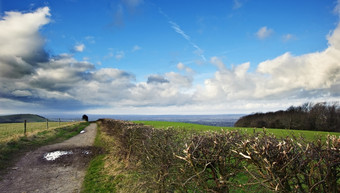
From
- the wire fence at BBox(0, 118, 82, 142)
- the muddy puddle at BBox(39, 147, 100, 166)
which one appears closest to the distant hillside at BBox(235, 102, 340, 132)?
the muddy puddle at BBox(39, 147, 100, 166)

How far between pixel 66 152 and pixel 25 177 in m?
5.47

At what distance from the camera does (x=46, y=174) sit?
32.6ft

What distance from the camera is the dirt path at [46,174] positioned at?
8.08 metres

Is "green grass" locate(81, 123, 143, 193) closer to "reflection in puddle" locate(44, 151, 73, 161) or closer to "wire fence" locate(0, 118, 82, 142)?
"reflection in puddle" locate(44, 151, 73, 161)

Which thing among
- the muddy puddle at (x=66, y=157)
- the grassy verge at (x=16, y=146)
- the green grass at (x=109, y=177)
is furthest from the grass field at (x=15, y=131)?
the green grass at (x=109, y=177)

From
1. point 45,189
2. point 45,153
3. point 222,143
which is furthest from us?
point 45,153

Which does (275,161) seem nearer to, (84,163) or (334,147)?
(334,147)

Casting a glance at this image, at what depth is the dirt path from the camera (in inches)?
318

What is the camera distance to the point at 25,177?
31.0 ft

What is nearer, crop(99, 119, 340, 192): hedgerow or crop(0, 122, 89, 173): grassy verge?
crop(99, 119, 340, 192): hedgerow

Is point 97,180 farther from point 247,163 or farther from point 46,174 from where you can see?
point 247,163

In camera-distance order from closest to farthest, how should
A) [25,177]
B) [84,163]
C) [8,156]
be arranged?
1. [25,177]
2. [84,163]
3. [8,156]

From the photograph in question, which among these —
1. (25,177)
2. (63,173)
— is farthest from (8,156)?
(63,173)

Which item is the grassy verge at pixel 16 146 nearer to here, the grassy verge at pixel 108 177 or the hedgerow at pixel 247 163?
the grassy verge at pixel 108 177
